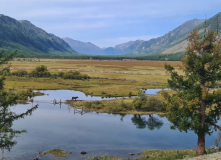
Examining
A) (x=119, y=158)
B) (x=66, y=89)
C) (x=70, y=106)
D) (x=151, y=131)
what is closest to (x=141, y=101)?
(x=151, y=131)

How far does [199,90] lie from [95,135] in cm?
2420

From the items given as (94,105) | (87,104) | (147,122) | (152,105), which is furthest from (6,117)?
(152,105)

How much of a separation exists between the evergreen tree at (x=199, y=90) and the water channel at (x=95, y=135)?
1237 cm

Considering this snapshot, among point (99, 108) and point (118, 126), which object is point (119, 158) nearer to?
point (118, 126)

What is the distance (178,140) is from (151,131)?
6.88 m

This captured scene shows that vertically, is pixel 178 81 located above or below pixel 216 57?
below

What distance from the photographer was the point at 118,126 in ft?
167

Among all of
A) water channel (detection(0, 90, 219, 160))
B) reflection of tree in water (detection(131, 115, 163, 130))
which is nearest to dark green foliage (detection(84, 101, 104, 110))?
water channel (detection(0, 90, 219, 160))

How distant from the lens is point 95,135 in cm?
4534

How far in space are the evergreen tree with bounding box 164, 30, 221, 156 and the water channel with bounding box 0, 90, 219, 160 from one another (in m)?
12.4

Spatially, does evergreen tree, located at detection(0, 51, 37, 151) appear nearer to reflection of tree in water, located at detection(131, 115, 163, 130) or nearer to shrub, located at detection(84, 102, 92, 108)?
reflection of tree in water, located at detection(131, 115, 163, 130)

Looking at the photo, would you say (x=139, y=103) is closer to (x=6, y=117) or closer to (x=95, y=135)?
(x=95, y=135)

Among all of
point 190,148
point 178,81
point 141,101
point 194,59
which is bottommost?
point 190,148

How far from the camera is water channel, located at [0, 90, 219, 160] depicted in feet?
125
